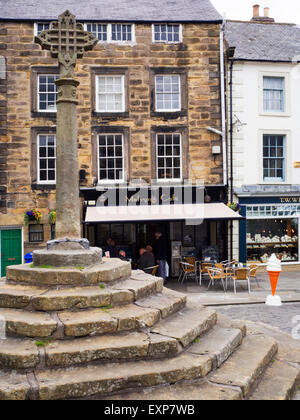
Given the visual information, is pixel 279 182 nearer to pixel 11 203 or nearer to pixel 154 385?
pixel 11 203

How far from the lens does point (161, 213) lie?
559 inches

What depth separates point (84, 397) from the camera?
3.71 meters

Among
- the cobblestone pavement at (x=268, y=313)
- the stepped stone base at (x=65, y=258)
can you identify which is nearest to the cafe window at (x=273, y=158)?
the cobblestone pavement at (x=268, y=313)

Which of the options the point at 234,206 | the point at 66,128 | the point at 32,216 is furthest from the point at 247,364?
the point at 32,216

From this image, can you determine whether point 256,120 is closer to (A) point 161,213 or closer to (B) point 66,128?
(A) point 161,213

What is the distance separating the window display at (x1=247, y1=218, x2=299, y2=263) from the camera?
15.9 m

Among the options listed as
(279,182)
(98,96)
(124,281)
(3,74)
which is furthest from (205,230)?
(124,281)

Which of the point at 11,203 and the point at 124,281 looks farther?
the point at 11,203

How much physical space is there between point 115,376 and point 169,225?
12181 mm

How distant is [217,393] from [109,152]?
1219cm

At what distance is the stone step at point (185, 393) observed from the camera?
375cm

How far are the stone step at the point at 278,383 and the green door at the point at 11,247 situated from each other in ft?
38.6

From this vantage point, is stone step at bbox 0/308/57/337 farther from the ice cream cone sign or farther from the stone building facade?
the stone building facade

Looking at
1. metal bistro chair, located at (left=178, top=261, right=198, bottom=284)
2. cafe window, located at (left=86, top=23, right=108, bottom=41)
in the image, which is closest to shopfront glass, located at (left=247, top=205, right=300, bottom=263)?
metal bistro chair, located at (left=178, top=261, right=198, bottom=284)
